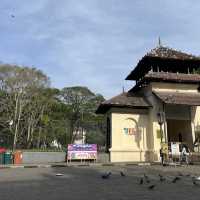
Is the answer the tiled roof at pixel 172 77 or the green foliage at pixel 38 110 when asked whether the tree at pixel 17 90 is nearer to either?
the green foliage at pixel 38 110

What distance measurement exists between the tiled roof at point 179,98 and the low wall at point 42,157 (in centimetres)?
1017

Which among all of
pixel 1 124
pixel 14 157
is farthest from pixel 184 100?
pixel 1 124

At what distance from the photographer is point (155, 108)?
29859mm

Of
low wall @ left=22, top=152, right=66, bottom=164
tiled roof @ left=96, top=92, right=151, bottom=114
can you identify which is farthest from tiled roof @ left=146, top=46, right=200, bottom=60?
low wall @ left=22, top=152, right=66, bottom=164

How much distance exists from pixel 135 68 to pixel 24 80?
49.7ft

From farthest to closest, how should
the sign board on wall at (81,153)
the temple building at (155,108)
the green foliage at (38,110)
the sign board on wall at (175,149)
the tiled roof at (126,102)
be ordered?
the green foliage at (38,110)
the tiled roof at (126,102)
the temple building at (155,108)
the sign board on wall at (81,153)
the sign board on wall at (175,149)

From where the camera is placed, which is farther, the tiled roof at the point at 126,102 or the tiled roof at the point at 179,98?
the tiled roof at the point at 126,102

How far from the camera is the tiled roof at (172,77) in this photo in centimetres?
2980

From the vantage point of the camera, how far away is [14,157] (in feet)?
98.8

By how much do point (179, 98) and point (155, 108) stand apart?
7.72 ft

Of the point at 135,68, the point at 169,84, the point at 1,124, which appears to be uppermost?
the point at 135,68

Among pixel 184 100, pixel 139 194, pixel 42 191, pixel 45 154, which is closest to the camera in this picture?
pixel 139 194

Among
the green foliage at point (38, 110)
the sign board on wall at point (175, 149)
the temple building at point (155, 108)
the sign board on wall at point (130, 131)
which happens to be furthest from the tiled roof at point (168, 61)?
the green foliage at point (38, 110)

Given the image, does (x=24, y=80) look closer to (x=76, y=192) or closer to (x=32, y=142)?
(x=32, y=142)
